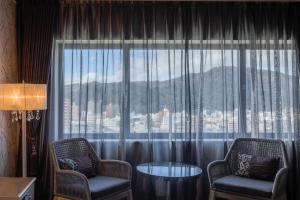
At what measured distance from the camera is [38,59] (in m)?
3.54

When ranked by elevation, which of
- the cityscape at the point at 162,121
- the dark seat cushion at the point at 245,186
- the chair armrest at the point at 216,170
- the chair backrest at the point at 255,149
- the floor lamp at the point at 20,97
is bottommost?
the dark seat cushion at the point at 245,186

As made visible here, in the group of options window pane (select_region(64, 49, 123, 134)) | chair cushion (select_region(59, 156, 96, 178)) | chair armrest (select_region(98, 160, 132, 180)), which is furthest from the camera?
window pane (select_region(64, 49, 123, 134))

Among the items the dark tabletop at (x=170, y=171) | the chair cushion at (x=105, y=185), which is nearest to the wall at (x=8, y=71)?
the chair cushion at (x=105, y=185)

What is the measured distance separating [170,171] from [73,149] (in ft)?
3.69

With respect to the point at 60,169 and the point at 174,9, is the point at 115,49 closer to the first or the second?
the point at 174,9

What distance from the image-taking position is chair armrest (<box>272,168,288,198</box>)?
2.86 metres

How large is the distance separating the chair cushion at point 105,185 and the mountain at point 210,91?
0.90 metres

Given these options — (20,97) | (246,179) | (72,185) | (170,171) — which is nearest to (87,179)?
(72,185)

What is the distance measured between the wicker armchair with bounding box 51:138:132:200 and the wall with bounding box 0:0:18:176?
1.73 ft

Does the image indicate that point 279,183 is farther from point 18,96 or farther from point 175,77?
point 18,96

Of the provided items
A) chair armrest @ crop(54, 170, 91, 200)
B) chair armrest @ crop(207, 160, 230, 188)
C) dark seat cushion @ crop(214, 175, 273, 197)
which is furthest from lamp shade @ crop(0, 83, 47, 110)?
dark seat cushion @ crop(214, 175, 273, 197)

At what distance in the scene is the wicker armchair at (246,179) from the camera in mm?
2902

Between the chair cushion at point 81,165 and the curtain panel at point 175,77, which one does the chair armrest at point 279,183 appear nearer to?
the curtain panel at point 175,77

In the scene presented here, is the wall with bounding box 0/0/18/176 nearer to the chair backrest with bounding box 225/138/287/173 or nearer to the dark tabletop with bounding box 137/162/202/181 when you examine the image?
the dark tabletop with bounding box 137/162/202/181
